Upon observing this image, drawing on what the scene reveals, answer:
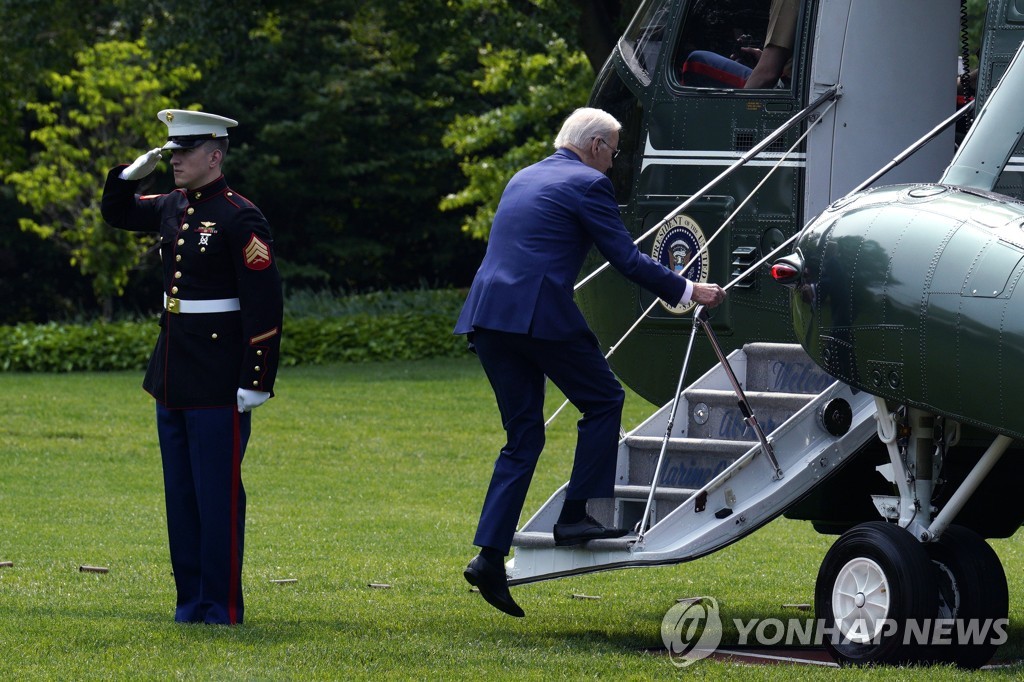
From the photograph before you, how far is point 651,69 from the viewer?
8.09 meters

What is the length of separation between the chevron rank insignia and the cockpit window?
7.74ft

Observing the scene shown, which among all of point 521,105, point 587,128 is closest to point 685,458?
point 587,128

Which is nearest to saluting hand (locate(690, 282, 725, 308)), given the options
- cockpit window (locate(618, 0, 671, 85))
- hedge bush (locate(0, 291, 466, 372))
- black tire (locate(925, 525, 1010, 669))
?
black tire (locate(925, 525, 1010, 669))

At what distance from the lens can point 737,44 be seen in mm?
7855

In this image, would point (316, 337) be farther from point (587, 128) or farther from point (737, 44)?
point (587, 128)

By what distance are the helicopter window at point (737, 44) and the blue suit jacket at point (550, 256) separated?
147 cm

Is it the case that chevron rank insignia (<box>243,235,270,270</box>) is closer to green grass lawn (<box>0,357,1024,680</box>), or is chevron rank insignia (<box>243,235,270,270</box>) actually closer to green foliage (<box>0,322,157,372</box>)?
green grass lawn (<box>0,357,1024,680</box>)

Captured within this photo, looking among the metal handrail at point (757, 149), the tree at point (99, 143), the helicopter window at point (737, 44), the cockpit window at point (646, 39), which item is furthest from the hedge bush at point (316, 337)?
the metal handrail at point (757, 149)

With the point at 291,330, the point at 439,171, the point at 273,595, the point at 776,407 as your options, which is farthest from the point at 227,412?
the point at 439,171

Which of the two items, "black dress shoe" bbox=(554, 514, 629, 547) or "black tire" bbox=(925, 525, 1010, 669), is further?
"black dress shoe" bbox=(554, 514, 629, 547)

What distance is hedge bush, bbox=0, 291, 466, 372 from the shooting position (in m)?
22.6

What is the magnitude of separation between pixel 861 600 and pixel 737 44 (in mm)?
3016

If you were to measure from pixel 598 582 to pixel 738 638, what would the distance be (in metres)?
1.71

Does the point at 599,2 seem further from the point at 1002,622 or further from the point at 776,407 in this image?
the point at 1002,622
